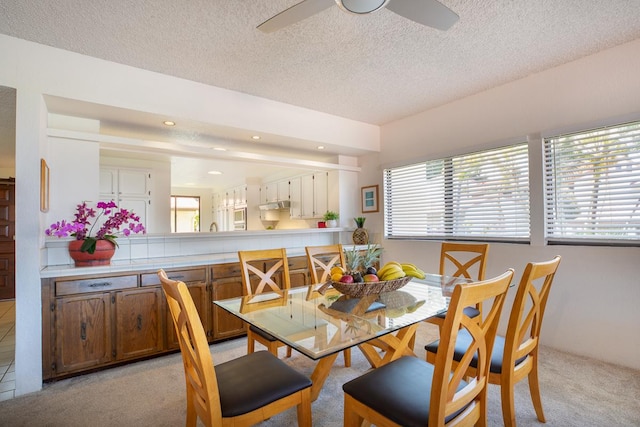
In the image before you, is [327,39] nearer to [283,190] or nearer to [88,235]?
[88,235]

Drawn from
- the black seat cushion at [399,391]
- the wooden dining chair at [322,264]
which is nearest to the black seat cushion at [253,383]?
the black seat cushion at [399,391]

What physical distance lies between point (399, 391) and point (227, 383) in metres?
0.76

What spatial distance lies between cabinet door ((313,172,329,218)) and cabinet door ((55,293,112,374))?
3158 mm

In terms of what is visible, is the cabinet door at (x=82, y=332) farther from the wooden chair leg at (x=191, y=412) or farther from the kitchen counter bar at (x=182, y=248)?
the wooden chair leg at (x=191, y=412)

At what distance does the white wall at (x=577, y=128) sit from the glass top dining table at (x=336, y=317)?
1291 mm

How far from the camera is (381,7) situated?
1609 mm

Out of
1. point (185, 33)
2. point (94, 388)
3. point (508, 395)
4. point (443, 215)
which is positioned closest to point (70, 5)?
point (185, 33)

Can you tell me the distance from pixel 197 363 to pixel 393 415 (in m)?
0.79

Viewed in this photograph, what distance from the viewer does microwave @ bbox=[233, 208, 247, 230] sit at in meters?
7.54

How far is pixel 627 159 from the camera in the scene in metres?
2.56

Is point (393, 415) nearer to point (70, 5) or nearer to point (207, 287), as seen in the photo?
point (207, 287)

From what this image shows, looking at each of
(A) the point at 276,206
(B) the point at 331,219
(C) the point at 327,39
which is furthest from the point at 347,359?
(A) the point at 276,206

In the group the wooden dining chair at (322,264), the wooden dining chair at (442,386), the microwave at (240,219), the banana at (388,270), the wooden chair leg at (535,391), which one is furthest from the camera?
the microwave at (240,219)

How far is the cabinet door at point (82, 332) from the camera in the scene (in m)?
2.43
